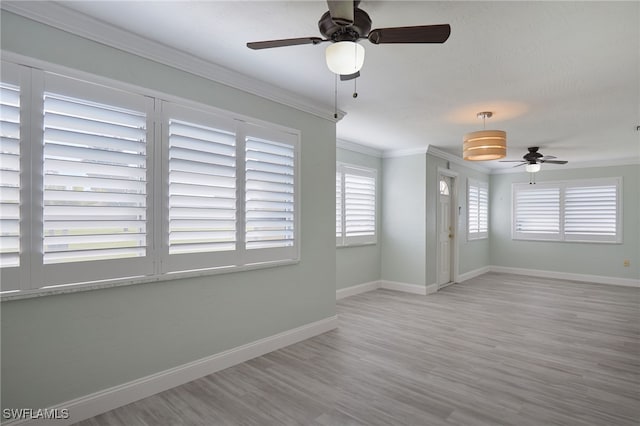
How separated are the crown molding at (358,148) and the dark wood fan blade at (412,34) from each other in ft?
12.1

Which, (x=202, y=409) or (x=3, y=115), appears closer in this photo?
(x=3, y=115)

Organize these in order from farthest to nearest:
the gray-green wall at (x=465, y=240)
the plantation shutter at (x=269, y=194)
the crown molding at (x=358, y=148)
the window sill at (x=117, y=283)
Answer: the gray-green wall at (x=465, y=240), the crown molding at (x=358, y=148), the plantation shutter at (x=269, y=194), the window sill at (x=117, y=283)

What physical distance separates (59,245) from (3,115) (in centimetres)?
81

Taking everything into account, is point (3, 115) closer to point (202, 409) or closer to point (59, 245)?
point (59, 245)

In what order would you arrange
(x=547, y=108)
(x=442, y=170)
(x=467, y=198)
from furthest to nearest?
(x=467, y=198) < (x=442, y=170) < (x=547, y=108)

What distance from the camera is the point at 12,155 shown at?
2.02 meters

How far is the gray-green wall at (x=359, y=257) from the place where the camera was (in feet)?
18.7

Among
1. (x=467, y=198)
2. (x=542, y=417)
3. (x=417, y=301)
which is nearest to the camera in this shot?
(x=542, y=417)

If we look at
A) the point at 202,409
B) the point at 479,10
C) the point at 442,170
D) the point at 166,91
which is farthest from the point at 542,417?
the point at 442,170

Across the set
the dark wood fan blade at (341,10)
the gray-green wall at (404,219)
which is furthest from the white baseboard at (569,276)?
the dark wood fan blade at (341,10)

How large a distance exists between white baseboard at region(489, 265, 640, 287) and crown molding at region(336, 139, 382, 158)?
4680mm

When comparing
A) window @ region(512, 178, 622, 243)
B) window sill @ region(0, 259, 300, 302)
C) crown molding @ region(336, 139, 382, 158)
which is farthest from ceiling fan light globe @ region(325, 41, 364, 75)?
window @ region(512, 178, 622, 243)

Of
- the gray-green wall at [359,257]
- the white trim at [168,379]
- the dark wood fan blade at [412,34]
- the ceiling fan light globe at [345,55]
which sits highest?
the dark wood fan blade at [412,34]

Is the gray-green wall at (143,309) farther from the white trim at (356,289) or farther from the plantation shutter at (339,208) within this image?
the white trim at (356,289)
